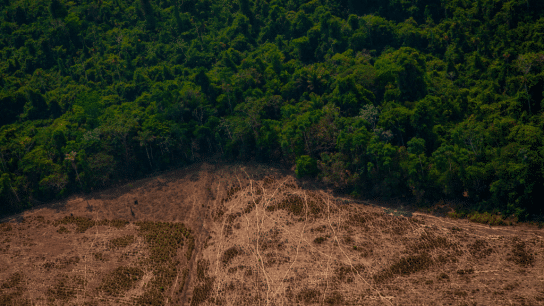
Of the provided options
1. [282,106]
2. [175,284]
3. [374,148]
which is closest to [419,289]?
[374,148]

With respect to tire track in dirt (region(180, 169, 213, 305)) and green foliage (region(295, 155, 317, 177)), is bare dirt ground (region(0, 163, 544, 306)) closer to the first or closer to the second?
tire track in dirt (region(180, 169, 213, 305))

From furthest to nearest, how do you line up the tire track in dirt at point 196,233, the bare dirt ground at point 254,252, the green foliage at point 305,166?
the green foliage at point 305,166 < the tire track in dirt at point 196,233 < the bare dirt ground at point 254,252

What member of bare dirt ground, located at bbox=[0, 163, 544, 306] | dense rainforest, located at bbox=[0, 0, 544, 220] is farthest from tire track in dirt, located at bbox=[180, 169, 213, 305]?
dense rainforest, located at bbox=[0, 0, 544, 220]

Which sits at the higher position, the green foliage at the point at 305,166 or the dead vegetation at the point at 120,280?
the green foliage at the point at 305,166

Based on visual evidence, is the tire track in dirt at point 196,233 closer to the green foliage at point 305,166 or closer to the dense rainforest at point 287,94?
the dense rainforest at point 287,94

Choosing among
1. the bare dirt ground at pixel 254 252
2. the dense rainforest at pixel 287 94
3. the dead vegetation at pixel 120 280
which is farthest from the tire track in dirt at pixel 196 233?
the dense rainforest at pixel 287 94

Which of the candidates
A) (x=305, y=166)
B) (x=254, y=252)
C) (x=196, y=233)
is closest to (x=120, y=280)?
(x=196, y=233)

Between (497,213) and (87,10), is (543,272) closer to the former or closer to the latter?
(497,213)

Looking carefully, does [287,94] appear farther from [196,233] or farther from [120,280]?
[120,280]
